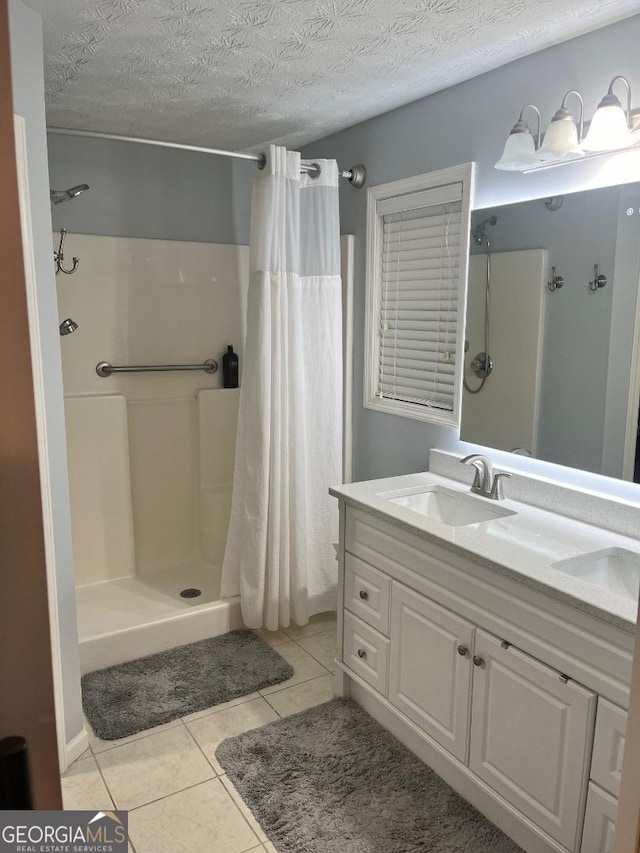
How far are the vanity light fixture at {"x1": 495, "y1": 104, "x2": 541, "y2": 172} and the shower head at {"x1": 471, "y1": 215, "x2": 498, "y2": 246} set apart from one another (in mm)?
235

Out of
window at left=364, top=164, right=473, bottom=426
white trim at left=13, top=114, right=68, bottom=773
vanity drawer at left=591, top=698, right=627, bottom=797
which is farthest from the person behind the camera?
window at left=364, top=164, right=473, bottom=426

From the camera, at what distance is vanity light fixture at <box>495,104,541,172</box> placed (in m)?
1.97

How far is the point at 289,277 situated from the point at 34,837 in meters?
2.43

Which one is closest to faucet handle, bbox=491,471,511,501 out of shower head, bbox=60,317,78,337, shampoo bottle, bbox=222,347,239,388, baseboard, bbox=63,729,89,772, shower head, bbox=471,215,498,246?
shower head, bbox=471,215,498,246

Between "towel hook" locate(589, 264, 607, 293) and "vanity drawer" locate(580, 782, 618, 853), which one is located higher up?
"towel hook" locate(589, 264, 607, 293)

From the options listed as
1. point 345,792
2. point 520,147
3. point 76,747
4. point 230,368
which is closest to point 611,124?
point 520,147

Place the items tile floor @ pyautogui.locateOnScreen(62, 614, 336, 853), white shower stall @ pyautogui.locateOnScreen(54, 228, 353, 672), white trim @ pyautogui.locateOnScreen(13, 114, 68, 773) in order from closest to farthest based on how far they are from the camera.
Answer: white trim @ pyautogui.locateOnScreen(13, 114, 68, 773)
tile floor @ pyautogui.locateOnScreen(62, 614, 336, 853)
white shower stall @ pyautogui.locateOnScreen(54, 228, 353, 672)

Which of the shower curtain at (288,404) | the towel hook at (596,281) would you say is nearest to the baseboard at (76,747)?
the shower curtain at (288,404)

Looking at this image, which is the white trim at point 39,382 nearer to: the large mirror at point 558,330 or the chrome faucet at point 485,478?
the chrome faucet at point 485,478

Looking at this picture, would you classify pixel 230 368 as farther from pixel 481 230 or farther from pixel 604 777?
pixel 604 777

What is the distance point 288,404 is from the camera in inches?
108

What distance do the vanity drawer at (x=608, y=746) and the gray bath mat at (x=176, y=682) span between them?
140cm

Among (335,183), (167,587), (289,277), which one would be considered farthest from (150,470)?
(335,183)

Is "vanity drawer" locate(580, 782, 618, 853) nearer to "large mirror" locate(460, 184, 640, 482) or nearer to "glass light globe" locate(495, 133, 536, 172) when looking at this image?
"large mirror" locate(460, 184, 640, 482)
